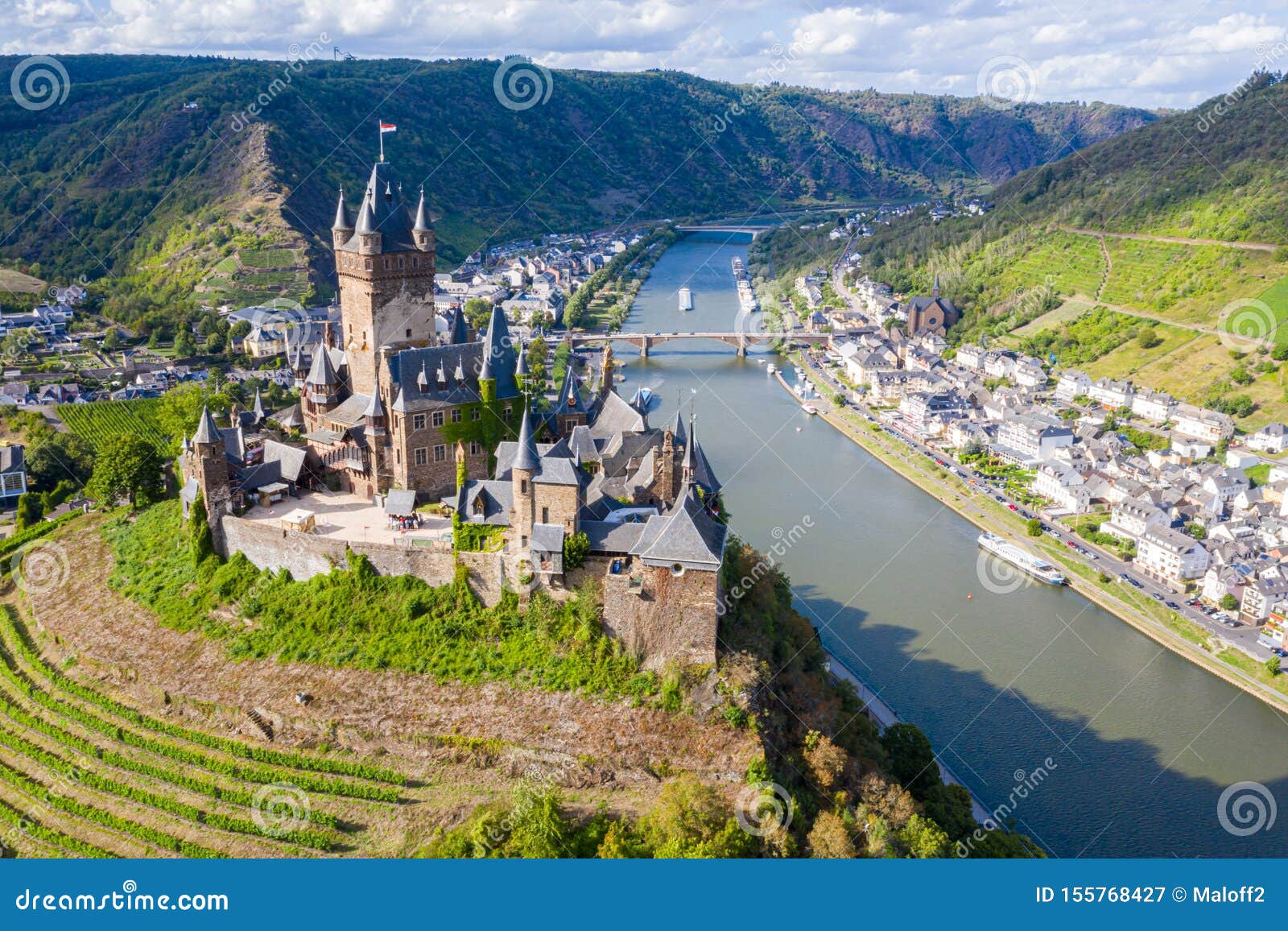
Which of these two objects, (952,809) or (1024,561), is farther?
(1024,561)

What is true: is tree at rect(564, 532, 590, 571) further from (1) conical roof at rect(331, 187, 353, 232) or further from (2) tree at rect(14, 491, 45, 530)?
(2) tree at rect(14, 491, 45, 530)

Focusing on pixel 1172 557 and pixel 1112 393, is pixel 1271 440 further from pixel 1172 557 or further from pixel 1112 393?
pixel 1172 557

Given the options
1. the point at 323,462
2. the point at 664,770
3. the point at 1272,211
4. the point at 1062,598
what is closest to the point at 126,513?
the point at 323,462

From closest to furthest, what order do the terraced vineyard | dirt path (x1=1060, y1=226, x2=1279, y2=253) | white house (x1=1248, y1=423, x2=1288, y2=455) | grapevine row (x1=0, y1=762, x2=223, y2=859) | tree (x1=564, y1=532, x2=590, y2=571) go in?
grapevine row (x1=0, y1=762, x2=223, y2=859) → the terraced vineyard → tree (x1=564, y1=532, x2=590, y2=571) → white house (x1=1248, y1=423, x2=1288, y2=455) → dirt path (x1=1060, y1=226, x2=1279, y2=253)

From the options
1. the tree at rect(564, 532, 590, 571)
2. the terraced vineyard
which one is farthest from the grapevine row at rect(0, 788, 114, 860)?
the tree at rect(564, 532, 590, 571)

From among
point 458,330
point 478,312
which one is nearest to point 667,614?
point 458,330

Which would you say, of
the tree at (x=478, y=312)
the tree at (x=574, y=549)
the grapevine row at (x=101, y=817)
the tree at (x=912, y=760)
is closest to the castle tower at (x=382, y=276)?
the tree at (x=574, y=549)
